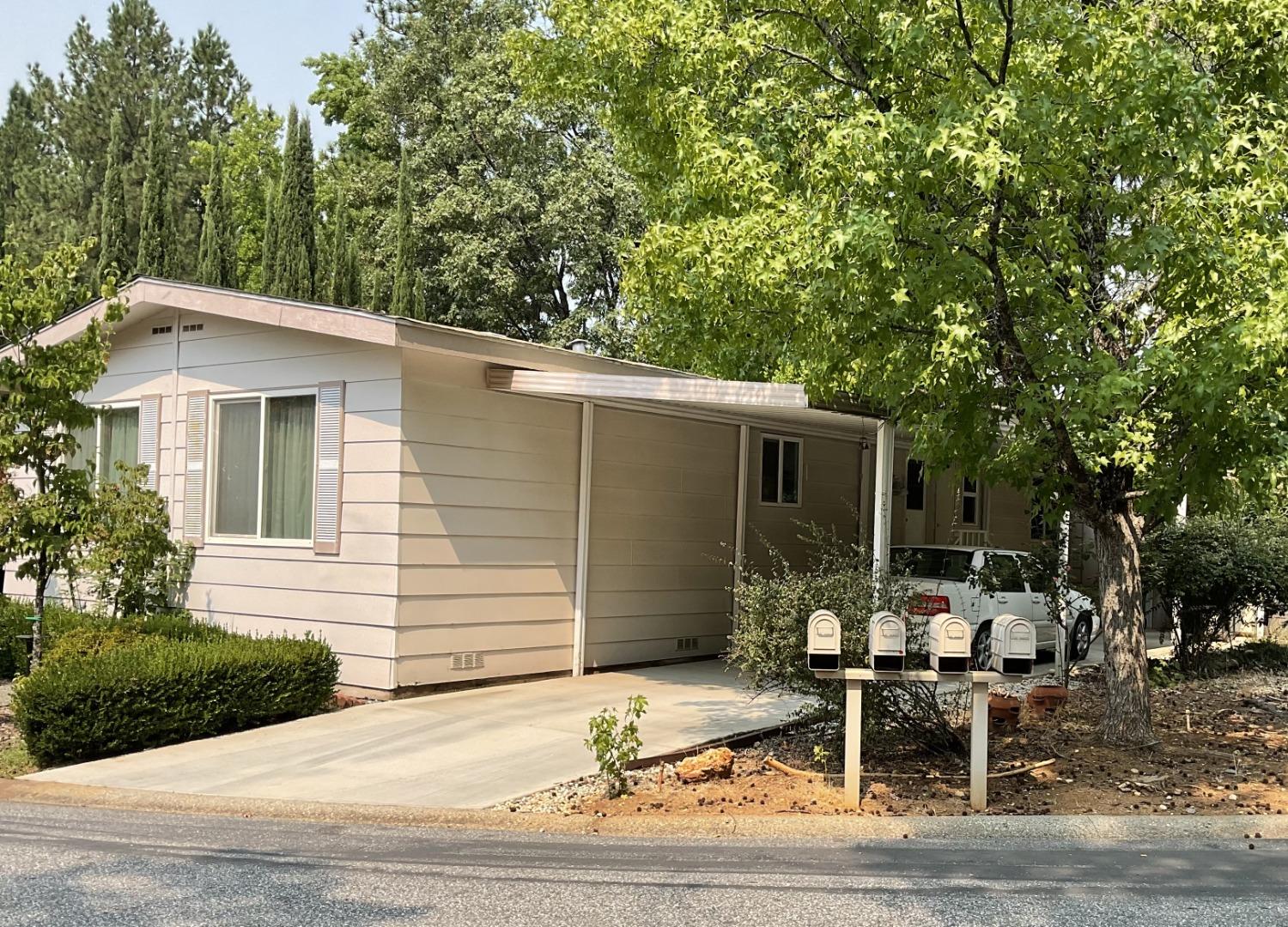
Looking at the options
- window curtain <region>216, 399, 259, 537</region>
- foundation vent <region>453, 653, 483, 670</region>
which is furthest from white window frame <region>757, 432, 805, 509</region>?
window curtain <region>216, 399, 259, 537</region>

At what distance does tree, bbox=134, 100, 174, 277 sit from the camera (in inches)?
1078

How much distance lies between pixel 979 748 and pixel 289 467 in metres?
6.86

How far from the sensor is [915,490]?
16891 mm

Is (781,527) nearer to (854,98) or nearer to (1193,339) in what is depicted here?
(854,98)

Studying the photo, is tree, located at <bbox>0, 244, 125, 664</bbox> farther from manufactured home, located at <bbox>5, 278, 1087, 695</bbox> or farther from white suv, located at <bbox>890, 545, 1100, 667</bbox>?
white suv, located at <bbox>890, 545, 1100, 667</bbox>

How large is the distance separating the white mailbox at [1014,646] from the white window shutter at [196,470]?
26.3ft

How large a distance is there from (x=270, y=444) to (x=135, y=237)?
74.5 feet

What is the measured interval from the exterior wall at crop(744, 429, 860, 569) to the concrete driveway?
361cm

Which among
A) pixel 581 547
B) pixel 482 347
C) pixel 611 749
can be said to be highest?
pixel 482 347

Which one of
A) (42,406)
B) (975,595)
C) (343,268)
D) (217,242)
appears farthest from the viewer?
(217,242)

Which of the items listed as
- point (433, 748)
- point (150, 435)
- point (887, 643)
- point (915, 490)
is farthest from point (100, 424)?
point (915, 490)

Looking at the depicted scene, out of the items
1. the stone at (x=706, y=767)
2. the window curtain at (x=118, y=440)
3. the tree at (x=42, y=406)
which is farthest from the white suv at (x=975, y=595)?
the window curtain at (x=118, y=440)

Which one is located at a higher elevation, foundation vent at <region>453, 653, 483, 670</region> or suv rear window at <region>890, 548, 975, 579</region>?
suv rear window at <region>890, 548, 975, 579</region>

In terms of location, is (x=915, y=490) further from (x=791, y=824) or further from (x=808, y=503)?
(x=791, y=824)
